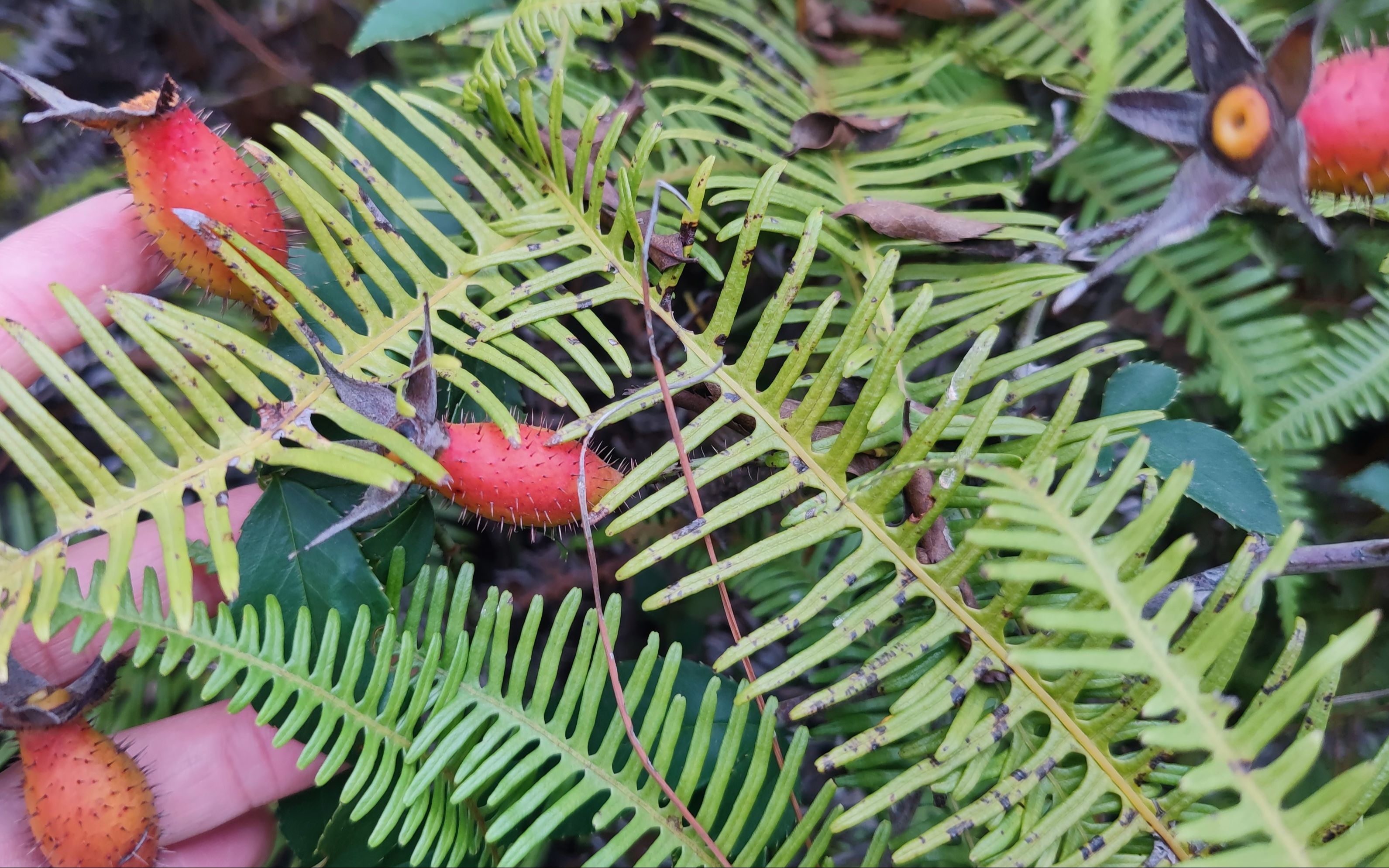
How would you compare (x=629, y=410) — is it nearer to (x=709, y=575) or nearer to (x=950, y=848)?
(x=709, y=575)

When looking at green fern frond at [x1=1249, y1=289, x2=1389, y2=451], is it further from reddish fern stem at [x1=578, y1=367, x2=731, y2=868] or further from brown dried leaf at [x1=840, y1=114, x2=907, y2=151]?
reddish fern stem at [x1=578, y1=367, x2=731, y2=868]

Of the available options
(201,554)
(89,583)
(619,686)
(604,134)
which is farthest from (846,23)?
(89,583)

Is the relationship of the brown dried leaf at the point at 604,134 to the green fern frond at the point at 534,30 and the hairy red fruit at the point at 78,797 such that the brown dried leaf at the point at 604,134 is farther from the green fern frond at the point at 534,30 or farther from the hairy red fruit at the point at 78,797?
the hairy red fruit at the point at 78,797

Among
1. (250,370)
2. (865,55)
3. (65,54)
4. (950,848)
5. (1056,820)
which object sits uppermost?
(65,54)

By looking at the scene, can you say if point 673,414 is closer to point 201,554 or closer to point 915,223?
point 915,223

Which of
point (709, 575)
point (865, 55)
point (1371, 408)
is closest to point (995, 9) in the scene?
point (865, 55)

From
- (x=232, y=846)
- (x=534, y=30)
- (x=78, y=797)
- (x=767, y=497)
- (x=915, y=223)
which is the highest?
(x=534, y=30)
